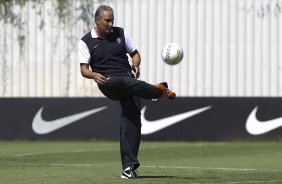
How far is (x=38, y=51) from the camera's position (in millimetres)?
25281

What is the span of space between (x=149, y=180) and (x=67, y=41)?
1364cm

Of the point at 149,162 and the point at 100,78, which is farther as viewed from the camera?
the point at 149,162

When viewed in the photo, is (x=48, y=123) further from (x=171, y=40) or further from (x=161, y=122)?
(x=171, y=40)

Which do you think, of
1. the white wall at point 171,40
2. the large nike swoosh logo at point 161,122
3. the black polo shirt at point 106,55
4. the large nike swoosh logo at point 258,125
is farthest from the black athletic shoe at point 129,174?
the white wall at point 171,40

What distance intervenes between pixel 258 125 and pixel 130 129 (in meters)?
11.1

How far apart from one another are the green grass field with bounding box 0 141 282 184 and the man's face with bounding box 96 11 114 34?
1830mm

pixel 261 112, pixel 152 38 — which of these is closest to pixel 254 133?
pixel 261 112

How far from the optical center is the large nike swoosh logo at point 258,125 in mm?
23016

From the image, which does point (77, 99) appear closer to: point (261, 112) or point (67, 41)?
point (67, 41)

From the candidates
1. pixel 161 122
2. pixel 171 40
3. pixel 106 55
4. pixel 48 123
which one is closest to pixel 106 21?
pixel 106 55

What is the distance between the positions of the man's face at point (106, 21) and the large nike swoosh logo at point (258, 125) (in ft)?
37.1

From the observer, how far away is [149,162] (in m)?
16.3

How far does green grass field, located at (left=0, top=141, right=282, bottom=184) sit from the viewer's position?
12.2 meters

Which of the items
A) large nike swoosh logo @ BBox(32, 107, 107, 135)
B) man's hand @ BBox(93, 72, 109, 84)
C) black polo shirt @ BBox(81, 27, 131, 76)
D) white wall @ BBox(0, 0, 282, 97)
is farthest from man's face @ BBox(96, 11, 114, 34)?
white wall @ BBox(0, 0, 282, 97)
